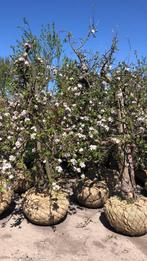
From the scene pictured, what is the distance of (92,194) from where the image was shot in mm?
7621

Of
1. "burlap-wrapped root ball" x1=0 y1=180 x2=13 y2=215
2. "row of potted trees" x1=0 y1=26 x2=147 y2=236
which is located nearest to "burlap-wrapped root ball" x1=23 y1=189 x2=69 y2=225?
"row of potted trees" x1=0 y1=26 x2=147 y2=236

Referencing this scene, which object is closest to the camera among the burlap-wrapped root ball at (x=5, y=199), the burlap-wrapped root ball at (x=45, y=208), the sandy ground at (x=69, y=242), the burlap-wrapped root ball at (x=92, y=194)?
the sandy ground at (x=69, y=242)

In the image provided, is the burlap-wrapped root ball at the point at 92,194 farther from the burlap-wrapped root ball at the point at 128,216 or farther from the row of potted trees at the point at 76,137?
the burlap-wrapped root ball at the point at 128,216

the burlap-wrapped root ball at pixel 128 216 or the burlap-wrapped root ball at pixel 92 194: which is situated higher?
the burlap-wrapped root ball at pixel 92 194

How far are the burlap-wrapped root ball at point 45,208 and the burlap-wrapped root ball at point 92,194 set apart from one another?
2.51ft

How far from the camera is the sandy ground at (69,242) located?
230 inches

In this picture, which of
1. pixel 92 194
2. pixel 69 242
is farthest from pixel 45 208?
pixel 92 194

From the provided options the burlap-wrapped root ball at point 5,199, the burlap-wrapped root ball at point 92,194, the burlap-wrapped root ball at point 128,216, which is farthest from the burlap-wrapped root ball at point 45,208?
the burlap-wrapped root ball at point 128,216

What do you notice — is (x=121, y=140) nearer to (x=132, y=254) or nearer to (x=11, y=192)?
(x=132, y=254)

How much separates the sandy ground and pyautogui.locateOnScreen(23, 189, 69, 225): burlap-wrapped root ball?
0.60ft

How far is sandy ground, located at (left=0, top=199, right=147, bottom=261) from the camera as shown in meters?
5.84

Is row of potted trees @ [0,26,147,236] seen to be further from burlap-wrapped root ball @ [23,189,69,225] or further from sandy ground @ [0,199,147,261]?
sandy ground @ [0,199,147,261]

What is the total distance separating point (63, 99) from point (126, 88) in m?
1.56

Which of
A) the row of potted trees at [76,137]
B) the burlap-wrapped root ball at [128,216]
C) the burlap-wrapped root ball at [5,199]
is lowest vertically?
the burlap-wrapped root ball at [128,216]
